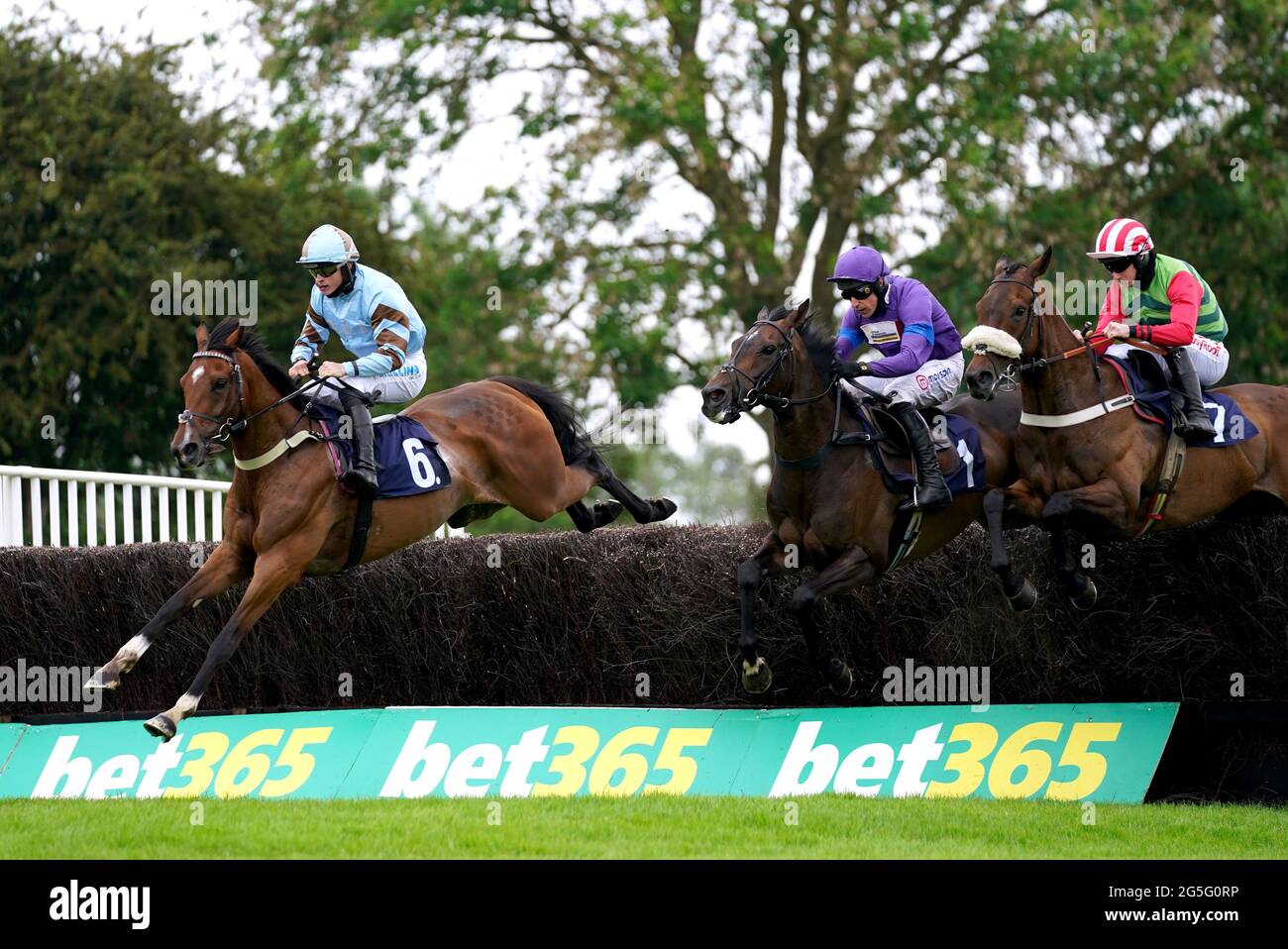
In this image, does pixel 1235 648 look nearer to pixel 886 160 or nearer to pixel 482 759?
pixel 482 759

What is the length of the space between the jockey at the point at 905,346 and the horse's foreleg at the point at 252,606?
2.99m

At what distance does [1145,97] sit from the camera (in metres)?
22.4

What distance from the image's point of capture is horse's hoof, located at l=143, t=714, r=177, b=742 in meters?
7.95

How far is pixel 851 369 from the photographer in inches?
352

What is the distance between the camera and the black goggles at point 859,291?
29.5 feet

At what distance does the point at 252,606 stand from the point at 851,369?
10.7ft

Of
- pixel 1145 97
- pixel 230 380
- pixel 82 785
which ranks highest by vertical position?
pixel 1145 97

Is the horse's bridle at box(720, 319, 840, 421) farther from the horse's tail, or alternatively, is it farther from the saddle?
the horse's tail

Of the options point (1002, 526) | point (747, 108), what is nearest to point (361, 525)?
point (1002, 526)

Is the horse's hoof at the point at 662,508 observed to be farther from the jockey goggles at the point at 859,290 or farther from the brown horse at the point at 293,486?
the jockey goggles at the point at 859,290

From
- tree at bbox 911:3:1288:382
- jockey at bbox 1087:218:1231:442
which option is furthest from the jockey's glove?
tree at bbox 911:3:1288:382

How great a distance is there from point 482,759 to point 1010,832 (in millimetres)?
3163

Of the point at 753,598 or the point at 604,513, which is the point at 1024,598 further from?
the point at 604,513
